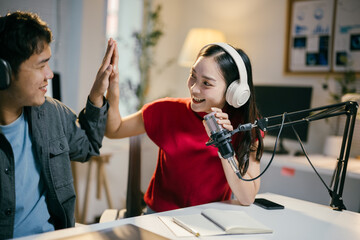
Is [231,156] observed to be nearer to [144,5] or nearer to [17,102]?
[17,102]

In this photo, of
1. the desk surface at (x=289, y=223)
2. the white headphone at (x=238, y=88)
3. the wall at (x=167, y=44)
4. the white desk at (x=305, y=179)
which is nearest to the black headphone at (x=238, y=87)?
the white headphone at (x=238, y=88)

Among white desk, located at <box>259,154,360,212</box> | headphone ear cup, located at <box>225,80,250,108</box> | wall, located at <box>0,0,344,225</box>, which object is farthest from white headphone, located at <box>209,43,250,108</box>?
wall, located at <box>0,0,344,225</box>

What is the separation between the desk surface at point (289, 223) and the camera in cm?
106

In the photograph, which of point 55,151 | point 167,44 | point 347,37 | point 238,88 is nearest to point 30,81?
point 55,151

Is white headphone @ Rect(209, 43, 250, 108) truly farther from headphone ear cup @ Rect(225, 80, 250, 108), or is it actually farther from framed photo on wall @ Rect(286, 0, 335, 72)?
framed photo on wall @ Rect(286, 0, 335, 72)

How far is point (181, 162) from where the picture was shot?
5.04ft

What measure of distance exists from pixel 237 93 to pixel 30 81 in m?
0.70

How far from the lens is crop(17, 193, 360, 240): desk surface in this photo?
106cm

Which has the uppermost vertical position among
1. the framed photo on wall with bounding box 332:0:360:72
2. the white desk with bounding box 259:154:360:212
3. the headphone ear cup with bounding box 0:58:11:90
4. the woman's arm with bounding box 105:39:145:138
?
the framed photo on wall with bounding box 332:0:360:72

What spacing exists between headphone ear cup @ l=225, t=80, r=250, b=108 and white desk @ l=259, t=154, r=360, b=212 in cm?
135

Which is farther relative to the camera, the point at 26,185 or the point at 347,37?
the point at 347,37

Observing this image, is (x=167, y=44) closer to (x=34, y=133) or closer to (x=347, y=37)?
A: (x=347, y=37)

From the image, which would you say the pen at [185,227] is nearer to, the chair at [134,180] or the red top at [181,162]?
the red top at [181,162]

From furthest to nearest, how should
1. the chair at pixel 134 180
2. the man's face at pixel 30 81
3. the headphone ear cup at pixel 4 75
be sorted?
the chair at pixel 134 180 → the man's face at pixel 30 81 → the headphone ear cup at pixel 4 75
